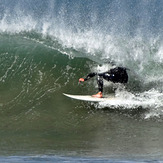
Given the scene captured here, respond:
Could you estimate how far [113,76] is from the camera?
12227 mm

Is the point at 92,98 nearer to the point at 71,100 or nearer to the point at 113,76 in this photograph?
the point at 71,100

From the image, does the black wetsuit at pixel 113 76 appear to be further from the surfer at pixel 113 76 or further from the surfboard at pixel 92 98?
the surfboard at pixel 92 98

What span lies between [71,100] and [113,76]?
1.46 metres

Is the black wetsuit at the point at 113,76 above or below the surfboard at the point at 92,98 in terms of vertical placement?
above

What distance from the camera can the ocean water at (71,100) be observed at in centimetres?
880

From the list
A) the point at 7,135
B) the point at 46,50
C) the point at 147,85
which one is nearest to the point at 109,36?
the point at 46,50

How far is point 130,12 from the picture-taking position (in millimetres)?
31359

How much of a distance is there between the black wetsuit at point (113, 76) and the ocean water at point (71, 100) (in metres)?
0.41

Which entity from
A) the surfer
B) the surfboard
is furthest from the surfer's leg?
the surfboard

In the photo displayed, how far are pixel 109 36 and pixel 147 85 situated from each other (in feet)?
15.6

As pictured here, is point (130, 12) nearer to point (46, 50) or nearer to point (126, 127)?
point (46, 50)

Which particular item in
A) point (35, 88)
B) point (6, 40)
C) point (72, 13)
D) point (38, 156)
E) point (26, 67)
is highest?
point (72, 13)

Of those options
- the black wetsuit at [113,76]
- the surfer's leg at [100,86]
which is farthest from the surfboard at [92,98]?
the black wetsuit at [113,76]

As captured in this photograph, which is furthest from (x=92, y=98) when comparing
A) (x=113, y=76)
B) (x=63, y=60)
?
(x=63, y=60)
